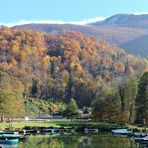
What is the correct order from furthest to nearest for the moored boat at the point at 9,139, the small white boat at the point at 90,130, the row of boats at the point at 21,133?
the small white boat at the point at 90,130, the row of boats at the point at 21,133, the moored boat at the point at 9,139

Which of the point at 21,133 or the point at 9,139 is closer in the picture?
the point at 9,139

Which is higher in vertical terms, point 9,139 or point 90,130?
point 9,139

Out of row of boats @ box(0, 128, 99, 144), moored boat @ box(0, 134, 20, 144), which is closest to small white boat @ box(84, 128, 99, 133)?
row of boats @ box(0, 128, 99, 144)

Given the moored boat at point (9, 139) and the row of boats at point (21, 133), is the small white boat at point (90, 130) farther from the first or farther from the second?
the moored boat at point (9, 139)

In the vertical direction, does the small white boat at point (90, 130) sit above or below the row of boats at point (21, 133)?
below

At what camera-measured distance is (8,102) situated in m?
118

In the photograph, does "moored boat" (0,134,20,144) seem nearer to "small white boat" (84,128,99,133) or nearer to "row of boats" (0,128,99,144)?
"row of boats" (0,128,99,144)

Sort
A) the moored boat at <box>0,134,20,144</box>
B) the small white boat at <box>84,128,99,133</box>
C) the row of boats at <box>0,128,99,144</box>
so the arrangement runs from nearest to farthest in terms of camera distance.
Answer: the moored boat at <box>0,134,20,144</box>, the row of boats at <box>0,128,99,144</box>, the small white boat at <box>84,128,99,133</box>

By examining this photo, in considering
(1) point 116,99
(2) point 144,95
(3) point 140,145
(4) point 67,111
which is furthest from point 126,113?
(3) point 140,145

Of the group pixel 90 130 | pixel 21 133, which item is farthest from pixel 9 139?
pixel 90 130

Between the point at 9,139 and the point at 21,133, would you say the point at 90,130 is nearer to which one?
the point at 21,133

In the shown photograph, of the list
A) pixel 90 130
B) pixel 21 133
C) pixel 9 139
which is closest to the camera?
pixel 9 139

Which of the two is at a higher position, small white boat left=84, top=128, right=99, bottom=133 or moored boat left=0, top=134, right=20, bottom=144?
moored boat left=0, top=134, right=20, bottom=144

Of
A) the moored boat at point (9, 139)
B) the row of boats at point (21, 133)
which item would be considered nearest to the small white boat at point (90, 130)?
the row of boats at point (21, 133)
